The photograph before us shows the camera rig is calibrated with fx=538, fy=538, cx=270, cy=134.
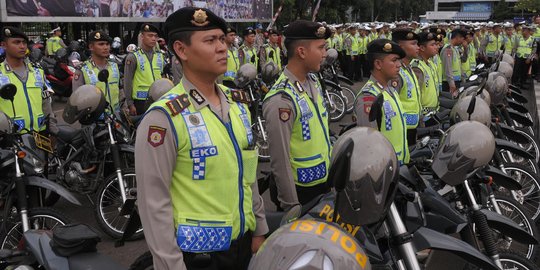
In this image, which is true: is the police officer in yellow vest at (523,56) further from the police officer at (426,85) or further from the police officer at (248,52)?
the police officer at (426,85)

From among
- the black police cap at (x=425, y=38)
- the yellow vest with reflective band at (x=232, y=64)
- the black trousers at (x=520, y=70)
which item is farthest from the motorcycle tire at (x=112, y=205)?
the black trousers at (x=520, y=70)

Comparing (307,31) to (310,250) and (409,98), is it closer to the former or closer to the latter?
(409,98)

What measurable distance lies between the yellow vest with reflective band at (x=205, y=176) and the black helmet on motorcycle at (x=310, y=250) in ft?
1.96

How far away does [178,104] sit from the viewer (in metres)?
1.93

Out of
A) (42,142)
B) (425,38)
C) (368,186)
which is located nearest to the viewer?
(368,186)

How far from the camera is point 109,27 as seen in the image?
18078 mm

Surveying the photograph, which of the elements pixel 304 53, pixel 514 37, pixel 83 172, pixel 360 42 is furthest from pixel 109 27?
pixel 304 53

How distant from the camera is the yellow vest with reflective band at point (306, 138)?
311 cm

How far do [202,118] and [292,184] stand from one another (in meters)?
1.16

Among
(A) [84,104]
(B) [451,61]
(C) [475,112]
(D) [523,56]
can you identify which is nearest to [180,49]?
(C) [475,112]

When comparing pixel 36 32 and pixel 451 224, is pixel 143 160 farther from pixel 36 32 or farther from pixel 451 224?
pixel 36 32

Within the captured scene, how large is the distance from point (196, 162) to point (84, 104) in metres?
3.08

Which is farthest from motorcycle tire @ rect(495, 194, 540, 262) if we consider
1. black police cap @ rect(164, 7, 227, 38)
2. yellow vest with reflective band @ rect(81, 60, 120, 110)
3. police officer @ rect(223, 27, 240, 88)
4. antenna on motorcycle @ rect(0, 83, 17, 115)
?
police officer @ rect(223, 27, 240, 88)

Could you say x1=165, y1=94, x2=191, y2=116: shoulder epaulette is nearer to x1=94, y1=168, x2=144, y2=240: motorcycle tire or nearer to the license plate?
x1=94, y1=168, x2=144, y2=240: motorcycle tire
